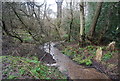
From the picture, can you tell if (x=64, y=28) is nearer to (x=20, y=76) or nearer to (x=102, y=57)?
(x=102, y=57)

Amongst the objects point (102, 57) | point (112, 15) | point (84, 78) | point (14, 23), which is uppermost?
point (112, 15)

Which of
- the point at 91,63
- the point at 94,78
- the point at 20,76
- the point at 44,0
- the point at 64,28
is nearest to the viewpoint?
the point at 20,76

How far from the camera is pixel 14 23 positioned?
9266 millimetres

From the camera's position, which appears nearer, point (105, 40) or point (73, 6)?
point (105, 40)

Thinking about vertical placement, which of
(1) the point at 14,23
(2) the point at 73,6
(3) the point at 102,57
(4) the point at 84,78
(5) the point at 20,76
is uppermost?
(2) the point at 73,6

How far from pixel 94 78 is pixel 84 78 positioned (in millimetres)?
515

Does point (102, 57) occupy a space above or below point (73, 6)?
below

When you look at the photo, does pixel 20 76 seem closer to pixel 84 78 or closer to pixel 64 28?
pixel 84 78

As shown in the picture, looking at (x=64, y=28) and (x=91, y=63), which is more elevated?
(x=64, y=28)

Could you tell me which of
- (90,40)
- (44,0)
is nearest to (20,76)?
(90,40)

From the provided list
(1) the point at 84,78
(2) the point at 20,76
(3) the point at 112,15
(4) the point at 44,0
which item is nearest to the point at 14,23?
(4) the point at 44,0

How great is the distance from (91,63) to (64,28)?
38.6ft

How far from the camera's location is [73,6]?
41.8 ft

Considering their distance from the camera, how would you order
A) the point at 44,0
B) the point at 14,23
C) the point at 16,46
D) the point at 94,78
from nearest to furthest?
the point at 94,78 → the point at 16,46 → the point at 14,23 → the point at 44,0
